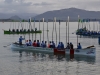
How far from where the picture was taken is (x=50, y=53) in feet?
168

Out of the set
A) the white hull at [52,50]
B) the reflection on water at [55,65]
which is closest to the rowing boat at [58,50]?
the white hull at [52,50]

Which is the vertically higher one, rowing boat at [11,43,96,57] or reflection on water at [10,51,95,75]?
rowing boat at [11,43,96,57]

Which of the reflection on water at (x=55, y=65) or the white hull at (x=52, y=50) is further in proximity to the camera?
the white hull at (x=52, y=50)

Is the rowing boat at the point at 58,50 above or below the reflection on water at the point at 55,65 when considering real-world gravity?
above

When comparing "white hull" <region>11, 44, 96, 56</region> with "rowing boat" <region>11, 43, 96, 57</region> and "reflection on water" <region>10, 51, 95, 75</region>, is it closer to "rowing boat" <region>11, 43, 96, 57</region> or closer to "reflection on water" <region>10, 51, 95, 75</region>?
"rowing boat" <region>11, 43, 96, 57</region>

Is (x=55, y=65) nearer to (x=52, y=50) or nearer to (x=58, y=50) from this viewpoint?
(x=58, y=50)

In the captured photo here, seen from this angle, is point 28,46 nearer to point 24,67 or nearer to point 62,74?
point 24,67

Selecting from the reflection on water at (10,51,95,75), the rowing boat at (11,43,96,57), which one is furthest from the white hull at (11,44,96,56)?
the reflection on water at (10,51,95,75)

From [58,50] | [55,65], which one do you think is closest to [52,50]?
[58,50]

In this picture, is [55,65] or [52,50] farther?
[52,50]

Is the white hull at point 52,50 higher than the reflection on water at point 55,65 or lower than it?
higher

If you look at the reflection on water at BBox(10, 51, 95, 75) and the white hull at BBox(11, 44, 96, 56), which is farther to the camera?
the white hull at BBox(11, 44, 96, 56)

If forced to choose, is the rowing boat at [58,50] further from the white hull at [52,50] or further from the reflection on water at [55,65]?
the reflection on water at [55,65]

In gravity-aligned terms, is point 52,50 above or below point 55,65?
above
